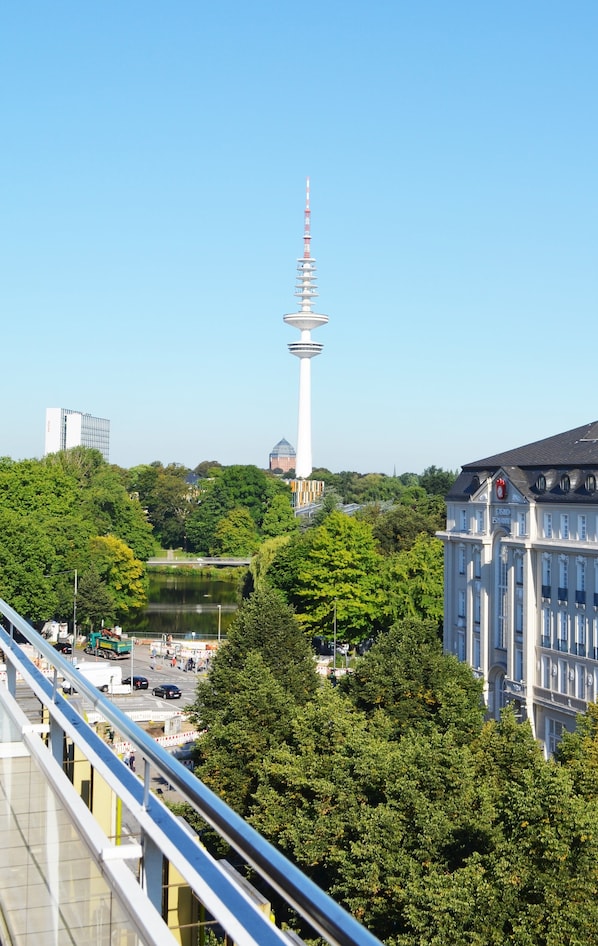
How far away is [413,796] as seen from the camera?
22.4 m

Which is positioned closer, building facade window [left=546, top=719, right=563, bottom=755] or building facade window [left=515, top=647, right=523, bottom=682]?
building facade window [left=546, top=719, right=563, bottom=755]

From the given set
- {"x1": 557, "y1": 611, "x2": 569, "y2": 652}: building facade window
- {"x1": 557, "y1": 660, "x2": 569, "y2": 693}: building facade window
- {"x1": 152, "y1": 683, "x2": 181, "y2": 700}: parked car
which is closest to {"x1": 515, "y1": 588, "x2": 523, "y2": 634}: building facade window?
{"x1": 557, "y1": 611, "x2": 569, "y2": 652}: building facade window

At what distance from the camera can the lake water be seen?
8100 cm

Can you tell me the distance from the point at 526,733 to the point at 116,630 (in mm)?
49476

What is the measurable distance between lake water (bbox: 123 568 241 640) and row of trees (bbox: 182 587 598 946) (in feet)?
116

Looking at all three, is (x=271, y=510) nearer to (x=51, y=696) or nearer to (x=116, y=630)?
(x=116, y=630)

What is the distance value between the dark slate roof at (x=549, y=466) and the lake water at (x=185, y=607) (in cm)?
2524

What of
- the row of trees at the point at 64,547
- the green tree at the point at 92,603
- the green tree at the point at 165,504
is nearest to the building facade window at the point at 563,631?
the row of trees at the point at 64,547

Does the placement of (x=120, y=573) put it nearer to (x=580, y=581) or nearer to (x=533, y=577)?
(x=533, y=577)

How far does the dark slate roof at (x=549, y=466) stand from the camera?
43656 mm

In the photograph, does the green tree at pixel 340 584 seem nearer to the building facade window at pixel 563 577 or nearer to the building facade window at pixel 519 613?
the building facade window at pixel 519 613

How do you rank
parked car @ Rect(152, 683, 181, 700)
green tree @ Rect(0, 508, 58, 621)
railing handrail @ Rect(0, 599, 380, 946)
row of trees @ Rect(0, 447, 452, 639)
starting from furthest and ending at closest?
row of trees @ Rect(0, 447, 452, 639) < green tree @ Rect(0, 508, 58, 621) < parked car @ Rect(152, 683, 181, 700) < railing handrail @ Rect(0, 599, 380, 946)

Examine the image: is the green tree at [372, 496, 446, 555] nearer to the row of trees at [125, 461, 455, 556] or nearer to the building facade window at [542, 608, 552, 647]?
the row of trees at [125, 461, 455, 556]

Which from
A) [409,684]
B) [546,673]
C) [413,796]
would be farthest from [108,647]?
[413,796]
